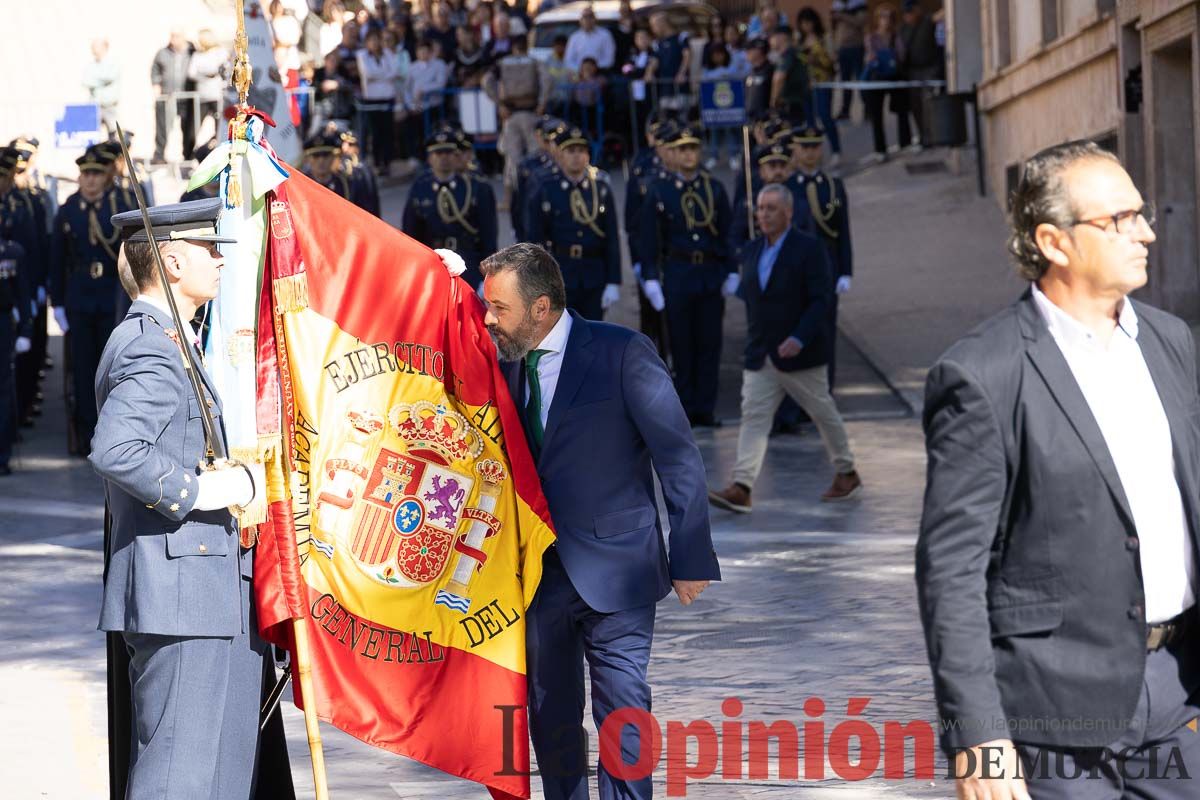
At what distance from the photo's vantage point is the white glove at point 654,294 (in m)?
15.6

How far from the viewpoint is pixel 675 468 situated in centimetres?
558

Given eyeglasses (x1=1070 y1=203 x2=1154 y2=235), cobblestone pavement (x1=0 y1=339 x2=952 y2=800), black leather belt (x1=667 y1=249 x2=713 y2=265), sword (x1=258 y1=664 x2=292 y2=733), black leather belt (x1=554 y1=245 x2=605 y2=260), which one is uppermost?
eyeglasses (x1=1070 y1=203 x2=1154 y2=235)

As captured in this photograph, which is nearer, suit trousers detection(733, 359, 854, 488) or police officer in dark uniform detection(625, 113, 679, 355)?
suit trousers detection(733, 359, 854, 488)

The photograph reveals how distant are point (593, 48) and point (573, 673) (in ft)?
75.9

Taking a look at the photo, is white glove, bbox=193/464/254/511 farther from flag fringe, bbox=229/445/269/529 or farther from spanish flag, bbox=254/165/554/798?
spanish flag, bbox=254/165/554/798

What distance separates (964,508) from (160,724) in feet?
7.62

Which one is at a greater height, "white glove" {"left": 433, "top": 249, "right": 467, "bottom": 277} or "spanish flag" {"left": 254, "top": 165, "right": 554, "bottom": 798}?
"white glove" {"left": 433, "top": 249, "right": 467, "bottom": 277}

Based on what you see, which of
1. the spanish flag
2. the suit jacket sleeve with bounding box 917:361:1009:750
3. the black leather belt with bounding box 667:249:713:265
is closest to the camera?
the suit jacket sleeve with bounding box 917:361:1009:750

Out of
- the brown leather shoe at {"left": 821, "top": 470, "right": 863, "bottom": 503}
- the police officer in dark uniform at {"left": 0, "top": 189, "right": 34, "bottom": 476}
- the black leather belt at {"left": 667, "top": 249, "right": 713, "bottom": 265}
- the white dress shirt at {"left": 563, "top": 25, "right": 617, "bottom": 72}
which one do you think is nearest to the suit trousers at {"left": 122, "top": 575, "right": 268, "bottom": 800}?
the brown leather shoe at {"left": 821, "top": 470, "right": 863, "bottom": 503}

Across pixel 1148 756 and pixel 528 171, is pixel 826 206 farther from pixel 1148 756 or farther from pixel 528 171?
pixel 1148 756

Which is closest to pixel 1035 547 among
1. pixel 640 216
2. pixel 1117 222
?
pixel 1117 222

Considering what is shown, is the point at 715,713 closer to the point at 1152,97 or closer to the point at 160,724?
the point at 160,724

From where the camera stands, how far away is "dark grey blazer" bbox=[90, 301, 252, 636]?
4.87 meters

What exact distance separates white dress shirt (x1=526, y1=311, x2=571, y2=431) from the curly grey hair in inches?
79.8
